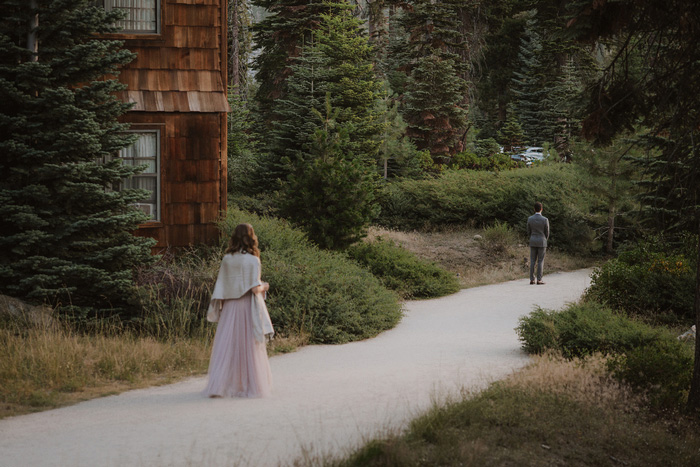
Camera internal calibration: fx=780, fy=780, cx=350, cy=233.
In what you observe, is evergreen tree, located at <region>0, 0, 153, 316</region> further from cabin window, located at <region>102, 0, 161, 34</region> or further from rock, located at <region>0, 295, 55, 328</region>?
cabin window, located at <region>102, 0, 161, 34</region>

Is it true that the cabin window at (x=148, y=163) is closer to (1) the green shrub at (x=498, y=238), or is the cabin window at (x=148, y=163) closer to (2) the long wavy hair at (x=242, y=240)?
(2) the long wavy hair at (x=242, y=240)

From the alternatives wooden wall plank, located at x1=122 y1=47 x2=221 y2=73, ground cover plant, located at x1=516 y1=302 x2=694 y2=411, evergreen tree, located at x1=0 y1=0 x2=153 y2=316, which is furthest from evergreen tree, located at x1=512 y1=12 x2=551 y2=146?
evergreen tree, located at x1=0 y1=0 x2=153 y2=316

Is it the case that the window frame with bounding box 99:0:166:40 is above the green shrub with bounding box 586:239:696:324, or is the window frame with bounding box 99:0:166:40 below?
above

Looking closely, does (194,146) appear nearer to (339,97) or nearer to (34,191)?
(34,191)

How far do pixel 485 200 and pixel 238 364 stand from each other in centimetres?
1893

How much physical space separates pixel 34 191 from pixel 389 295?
6.77 metres

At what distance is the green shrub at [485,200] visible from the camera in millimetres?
25156

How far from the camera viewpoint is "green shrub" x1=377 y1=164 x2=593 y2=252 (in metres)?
25.2

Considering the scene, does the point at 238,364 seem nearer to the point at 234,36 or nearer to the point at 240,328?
the point at 240,328

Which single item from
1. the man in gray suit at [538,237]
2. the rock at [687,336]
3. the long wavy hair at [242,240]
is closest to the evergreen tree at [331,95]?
the man in gray suit at [538,237]

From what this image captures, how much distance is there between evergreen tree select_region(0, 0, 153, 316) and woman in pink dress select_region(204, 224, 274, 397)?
4.48 meters

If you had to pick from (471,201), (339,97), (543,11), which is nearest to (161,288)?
(339,97)

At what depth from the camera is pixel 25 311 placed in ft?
40.3

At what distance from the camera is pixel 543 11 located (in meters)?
39.8
